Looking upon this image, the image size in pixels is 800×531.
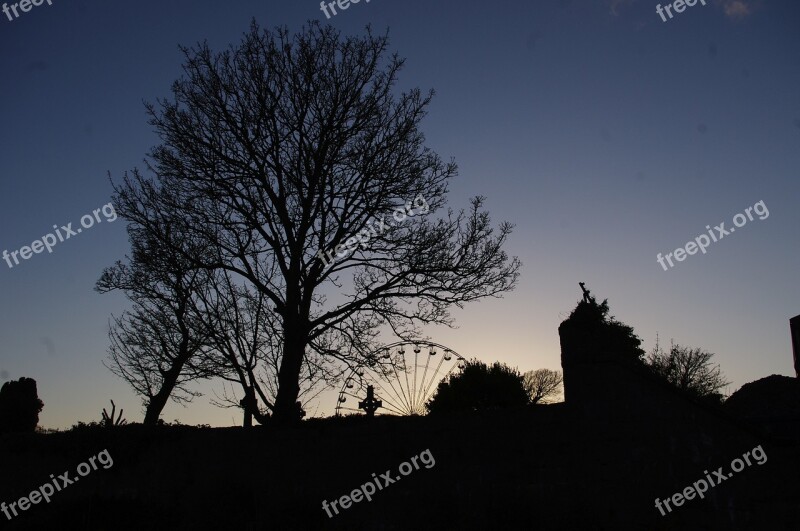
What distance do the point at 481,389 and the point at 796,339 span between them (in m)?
8.19

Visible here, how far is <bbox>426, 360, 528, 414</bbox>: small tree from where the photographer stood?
16.4 m

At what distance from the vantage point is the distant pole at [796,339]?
50.7 ft

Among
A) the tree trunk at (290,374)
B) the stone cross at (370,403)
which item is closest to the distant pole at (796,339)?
the stone cross at (370,403)

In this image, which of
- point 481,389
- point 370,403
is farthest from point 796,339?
point 370,403

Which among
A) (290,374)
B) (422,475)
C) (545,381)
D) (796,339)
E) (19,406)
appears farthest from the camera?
(545,381)

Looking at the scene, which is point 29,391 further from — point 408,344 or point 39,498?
point 408,344

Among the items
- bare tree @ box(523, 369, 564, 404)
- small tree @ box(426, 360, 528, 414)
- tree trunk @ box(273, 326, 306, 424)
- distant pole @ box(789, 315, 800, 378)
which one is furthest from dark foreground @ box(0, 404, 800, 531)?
bare tree @ box(523, 369, 564, 404)

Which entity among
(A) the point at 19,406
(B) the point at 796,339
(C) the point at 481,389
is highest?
(A) the point at 19,406

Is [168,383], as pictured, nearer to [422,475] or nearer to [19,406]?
[19,406]

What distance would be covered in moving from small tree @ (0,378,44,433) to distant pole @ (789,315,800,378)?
21.5 meters

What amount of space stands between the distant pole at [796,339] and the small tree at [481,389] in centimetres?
681

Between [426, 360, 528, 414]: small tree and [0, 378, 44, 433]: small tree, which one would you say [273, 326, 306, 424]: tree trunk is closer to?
[426, 360, 528, 414]: small tree

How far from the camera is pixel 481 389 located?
16.9 m

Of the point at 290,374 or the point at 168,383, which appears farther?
the point at 168,383
